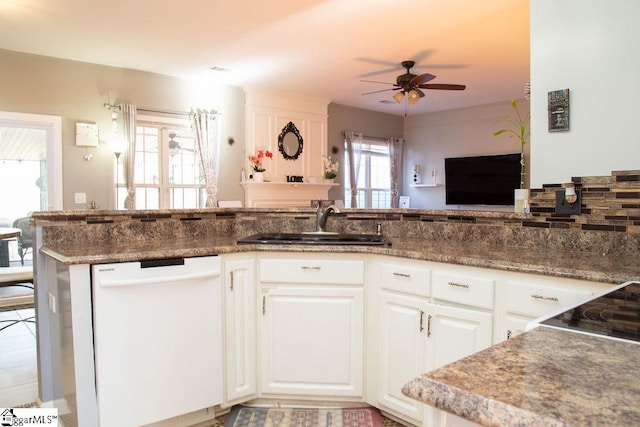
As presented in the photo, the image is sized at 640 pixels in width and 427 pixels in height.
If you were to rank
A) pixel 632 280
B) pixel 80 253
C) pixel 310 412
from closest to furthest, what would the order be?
1. pixel 632 280
2. pixel 80 253
3. pixel 310 412

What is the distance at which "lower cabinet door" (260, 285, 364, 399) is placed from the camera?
7.72 feet

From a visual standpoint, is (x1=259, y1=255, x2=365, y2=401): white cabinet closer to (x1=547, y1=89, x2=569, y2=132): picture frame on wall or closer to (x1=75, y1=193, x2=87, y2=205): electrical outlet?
(x1=547, y1=89, x2=569, y2=132): picture frame on wall

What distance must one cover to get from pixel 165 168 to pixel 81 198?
1.06 metres

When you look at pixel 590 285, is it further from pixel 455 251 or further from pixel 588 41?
pixel 588 41

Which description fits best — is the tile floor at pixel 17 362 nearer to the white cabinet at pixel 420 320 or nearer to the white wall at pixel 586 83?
the white cabinet at pixel 420 320

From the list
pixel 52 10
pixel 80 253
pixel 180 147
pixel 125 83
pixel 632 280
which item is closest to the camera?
pixel 632 280

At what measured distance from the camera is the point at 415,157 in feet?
27.7

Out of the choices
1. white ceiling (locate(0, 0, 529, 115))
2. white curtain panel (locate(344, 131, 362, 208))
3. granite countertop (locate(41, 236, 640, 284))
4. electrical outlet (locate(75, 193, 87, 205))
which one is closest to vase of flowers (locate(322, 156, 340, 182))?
white curtain panel (locate(344, 131, 362, 208))

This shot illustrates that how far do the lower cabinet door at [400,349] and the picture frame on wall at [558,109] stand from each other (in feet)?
3.67

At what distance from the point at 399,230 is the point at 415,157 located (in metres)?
5.91

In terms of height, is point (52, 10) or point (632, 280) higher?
point (52, 10)

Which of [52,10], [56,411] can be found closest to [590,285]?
[56,411]

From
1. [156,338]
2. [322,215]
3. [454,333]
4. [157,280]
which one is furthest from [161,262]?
[454,333]

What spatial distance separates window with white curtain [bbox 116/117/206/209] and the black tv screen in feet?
14.2
